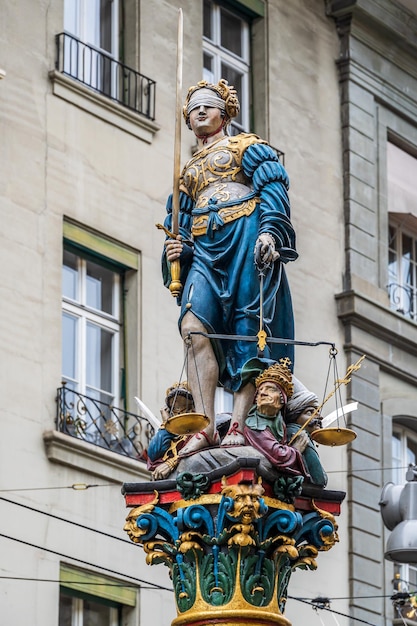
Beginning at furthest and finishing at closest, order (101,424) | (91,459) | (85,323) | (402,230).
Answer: (402,230) < (85,323) < (101,424) < (91,459)

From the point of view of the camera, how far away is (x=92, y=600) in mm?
23125

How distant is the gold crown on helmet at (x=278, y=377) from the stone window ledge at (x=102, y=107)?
11245 mm

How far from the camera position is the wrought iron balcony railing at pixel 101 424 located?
23.2 metres

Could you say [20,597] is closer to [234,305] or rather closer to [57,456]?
[57,456]

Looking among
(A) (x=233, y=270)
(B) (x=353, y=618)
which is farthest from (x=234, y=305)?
(B) (x=353, y=618)

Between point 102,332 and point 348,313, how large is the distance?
4.87 metres

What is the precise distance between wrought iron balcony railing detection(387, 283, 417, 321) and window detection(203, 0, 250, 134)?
137 inches

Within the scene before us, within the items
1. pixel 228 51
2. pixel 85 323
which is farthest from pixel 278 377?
pixel 228 51

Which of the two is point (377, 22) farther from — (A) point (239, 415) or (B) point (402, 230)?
(A) point (239, 415)

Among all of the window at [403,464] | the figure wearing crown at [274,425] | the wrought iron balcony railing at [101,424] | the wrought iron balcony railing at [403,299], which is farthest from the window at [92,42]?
the figure wearing crown at [274,425]

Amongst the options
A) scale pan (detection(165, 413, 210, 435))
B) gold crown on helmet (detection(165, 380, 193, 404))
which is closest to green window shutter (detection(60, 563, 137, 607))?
gold crown on helmet (detection(165, 380, 193, 404))

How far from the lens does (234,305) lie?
13.9m

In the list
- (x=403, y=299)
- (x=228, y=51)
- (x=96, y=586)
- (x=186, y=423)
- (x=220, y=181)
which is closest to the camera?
(x=186, y=423)

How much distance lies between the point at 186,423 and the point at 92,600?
10.3 m
